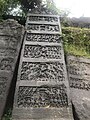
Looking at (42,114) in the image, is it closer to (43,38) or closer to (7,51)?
(7,51)

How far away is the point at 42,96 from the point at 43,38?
208 centimetres

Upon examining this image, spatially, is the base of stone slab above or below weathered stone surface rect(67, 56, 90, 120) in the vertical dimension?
below

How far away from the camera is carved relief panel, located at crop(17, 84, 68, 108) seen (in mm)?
4406

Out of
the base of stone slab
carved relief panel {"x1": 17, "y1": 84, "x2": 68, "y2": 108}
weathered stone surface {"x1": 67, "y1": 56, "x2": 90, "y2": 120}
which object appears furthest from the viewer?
weathered stone surface {"x1": 67, "y1": 56, "x2": 90, "y2": 120}

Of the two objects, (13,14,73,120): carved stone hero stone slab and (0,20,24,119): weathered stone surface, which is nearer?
(13,14,73,120): carved stone hero stone slab

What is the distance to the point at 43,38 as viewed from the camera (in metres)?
6.30

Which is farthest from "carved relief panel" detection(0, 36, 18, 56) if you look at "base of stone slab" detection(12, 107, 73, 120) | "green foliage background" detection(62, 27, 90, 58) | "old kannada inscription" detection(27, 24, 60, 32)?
"base of stone slab" detection(12, 107, 73, 120)

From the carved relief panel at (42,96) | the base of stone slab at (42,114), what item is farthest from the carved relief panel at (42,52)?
the base of stone slab at (42,114)

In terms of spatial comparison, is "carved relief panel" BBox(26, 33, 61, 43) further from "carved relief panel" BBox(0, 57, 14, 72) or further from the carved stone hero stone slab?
"carved relief panel" BBox(0, 57, 14, 72)

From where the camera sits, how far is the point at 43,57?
5.56m

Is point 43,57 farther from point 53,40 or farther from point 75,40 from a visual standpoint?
point 75,40

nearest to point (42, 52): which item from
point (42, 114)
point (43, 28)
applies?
point (43, 28)

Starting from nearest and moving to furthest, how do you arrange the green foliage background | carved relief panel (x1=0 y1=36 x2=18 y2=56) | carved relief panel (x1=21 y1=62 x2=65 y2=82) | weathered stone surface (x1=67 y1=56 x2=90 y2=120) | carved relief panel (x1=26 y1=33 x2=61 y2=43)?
weathered stone surface (x1=67 y1=56 x2=90 y2=120)
carved relief panel (x1=21 y1=62 x2=65 y2=82)
carved relief panel (x1=0 y1=36 x2=18 y2=56)
carved relief panel (x1=26 y1=33 x2=61 y2=43)
the green foliage background

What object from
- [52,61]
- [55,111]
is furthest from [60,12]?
[55,111]
